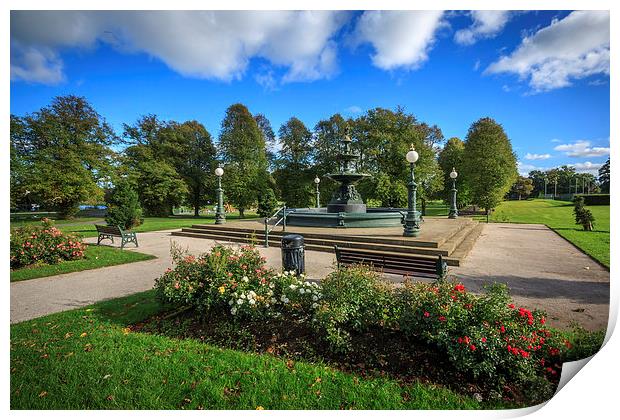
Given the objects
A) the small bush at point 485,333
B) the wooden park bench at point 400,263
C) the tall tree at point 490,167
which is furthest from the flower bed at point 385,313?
the tall tree at point 490,167

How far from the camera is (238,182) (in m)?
27.4

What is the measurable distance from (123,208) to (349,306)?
16.4 m

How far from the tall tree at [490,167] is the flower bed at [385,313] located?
66.1 feet

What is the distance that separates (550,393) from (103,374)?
161 inches

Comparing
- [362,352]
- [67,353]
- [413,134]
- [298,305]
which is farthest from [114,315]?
[413,134]

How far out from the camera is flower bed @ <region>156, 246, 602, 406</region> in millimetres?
2496

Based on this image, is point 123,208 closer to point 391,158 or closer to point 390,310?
point 390,310

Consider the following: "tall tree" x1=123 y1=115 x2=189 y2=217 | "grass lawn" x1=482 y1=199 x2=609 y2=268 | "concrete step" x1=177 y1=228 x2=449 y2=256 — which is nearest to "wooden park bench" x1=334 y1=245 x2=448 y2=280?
"concrete step" x1=177 y1=228 x2=449 y2=256

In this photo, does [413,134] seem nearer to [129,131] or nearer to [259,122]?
[259,122]

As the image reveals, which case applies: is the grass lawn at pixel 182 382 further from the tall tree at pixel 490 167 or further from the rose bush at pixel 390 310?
the tall tree at pixel 490 167

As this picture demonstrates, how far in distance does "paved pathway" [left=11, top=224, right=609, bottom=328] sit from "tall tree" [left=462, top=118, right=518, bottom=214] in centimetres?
1255

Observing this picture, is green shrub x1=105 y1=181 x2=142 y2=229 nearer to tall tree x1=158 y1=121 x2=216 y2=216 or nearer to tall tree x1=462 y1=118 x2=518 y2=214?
tall tree x1=158 y1=121 x2=216 y2=216

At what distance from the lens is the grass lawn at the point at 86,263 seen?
6305mm

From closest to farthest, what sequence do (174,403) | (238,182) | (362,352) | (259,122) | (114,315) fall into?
(174,403) < (362,352) < (114,315) < (238,182) < (259,122)
